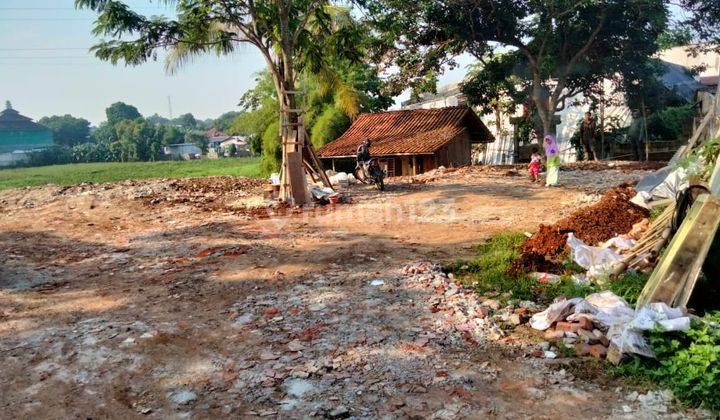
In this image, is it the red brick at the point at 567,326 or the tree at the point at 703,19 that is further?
the tree at the point at 703,19

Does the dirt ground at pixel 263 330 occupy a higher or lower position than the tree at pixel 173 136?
lower

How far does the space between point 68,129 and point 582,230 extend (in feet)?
299

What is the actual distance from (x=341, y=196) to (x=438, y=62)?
8.55 meters

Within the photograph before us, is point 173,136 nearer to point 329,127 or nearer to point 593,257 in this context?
point 329,127

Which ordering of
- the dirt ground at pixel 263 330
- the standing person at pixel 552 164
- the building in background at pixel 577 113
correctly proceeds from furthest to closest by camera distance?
the building in background at pixel 577 113 < the standing person at pixel 552 164 < the dirt ground at pixel 263 330

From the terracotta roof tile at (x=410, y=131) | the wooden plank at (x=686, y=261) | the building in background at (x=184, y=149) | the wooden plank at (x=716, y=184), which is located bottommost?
the wooden plank at (x=686, y=261)

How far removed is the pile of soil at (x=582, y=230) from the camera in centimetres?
616

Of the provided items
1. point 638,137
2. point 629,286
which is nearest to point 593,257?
point 629,286

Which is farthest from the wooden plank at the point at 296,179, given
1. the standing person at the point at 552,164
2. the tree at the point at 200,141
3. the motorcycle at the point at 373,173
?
the tree at the point at 200,141

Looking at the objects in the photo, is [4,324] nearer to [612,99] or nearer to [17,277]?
[17,277]

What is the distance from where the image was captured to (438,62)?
61.0 ft

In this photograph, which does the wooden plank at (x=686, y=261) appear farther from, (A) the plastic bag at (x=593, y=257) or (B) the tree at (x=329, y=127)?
(B) the tree at (x=329, y=127)

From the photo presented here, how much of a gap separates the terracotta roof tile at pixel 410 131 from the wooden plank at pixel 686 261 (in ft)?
49.1

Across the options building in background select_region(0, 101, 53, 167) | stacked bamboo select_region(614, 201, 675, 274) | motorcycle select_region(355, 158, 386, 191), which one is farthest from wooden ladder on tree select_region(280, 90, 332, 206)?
building in background select_region(0, 101, 53, 167)
